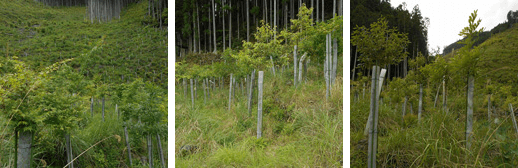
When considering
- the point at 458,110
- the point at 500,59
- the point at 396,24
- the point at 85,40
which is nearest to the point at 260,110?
the point at 396,24

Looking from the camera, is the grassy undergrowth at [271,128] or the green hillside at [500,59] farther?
the grassy undergrowth at [271,128]

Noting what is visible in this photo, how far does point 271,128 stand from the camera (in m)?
2.10

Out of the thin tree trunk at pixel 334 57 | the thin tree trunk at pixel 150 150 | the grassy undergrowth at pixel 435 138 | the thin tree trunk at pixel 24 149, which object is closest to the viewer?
the grassy undergrowth at pixel 435 138

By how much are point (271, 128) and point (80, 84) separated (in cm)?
168

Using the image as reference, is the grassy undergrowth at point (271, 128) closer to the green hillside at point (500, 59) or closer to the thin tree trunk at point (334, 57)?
the thin tree trunk at point (334, 57)

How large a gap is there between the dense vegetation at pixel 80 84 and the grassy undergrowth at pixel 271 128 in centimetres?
50

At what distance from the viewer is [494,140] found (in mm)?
1365

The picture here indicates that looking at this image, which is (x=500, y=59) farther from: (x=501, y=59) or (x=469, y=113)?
(x=469, y=113)

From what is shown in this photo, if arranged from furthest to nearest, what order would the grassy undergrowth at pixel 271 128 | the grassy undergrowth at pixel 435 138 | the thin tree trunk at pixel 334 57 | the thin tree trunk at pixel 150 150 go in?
the thin tree trunk at pixel 334 57 → the grassy undergrowth at pixel 271 128 → the thin tree trunk at pixel 150 150 → the grassy undergrowth at pixel 435 138

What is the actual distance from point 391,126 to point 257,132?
44.9 inches

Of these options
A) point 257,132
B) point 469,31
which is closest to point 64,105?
point 257,132

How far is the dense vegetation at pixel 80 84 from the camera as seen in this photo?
5.04ft

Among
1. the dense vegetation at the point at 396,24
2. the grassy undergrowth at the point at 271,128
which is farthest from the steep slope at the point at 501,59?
the grassy undergrowth at the point at 271,128

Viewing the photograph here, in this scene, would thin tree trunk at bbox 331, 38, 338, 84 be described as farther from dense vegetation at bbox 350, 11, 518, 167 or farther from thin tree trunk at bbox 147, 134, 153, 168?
thin tree trunk at bbox 147, 134, 153, 168
